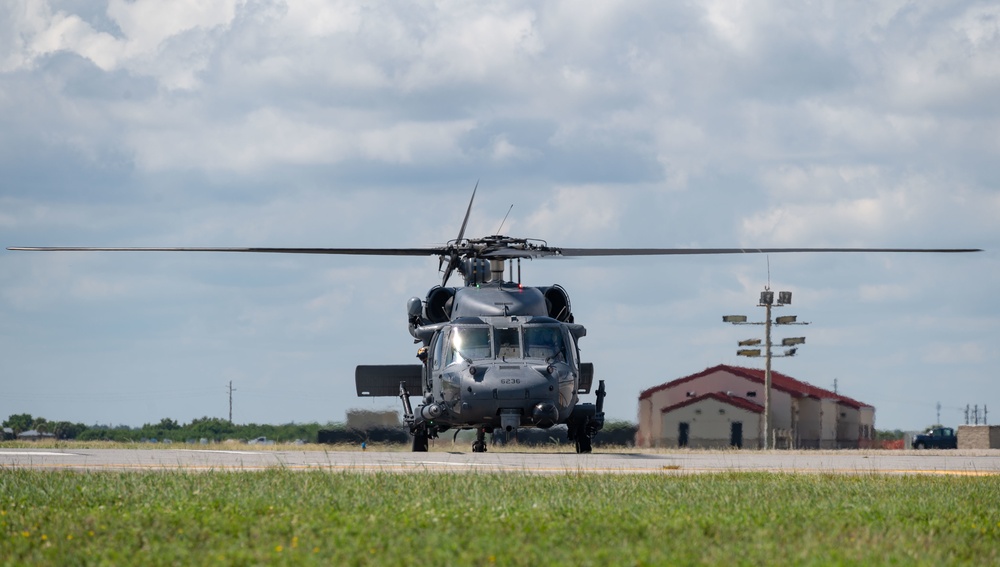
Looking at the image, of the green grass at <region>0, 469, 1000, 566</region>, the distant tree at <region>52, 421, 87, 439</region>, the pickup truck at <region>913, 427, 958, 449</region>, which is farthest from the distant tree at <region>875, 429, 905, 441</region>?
the green grass at <region>0, 469, 1000, 566</region>

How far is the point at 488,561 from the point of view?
10773mm

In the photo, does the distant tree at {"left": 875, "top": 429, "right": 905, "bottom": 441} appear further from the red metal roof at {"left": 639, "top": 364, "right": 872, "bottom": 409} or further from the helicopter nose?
the helicopter nose

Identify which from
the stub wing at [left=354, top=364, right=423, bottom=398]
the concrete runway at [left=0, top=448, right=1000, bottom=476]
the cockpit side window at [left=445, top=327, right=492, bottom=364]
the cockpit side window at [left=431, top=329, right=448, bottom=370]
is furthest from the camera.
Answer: the stub wing at [left=354, top=364, right=423, bottom=398]

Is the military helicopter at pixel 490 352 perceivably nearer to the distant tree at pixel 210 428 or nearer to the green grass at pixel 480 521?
→ the green grass at pixel 480 521

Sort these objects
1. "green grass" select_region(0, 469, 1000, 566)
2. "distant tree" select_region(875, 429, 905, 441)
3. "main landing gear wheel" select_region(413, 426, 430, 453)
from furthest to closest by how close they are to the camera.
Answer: "distant tree" select_region(875, 429, 905, 441) < "main landing gear wheel" select_region(413, 426, 430, 453) < "green grass" select_region(0, 469, 1000, 566)

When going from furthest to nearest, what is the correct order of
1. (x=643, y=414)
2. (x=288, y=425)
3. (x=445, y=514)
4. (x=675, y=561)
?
1. (x=643, y=414)
2. (x=288, y=425)
3. (x=445, y=514)
4. (x=675, y=561)

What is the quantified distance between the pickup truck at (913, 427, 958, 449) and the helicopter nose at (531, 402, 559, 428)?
5645cm

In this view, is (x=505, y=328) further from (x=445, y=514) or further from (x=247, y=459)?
(x=445, y=514)

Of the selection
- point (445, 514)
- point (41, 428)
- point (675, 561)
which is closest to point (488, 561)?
point (675, 561)

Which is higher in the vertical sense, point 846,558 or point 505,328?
point 505,328

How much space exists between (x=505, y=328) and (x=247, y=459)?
287 inches

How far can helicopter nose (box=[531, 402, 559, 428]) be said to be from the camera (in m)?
28.9

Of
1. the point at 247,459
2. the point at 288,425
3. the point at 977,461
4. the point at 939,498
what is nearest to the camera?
the point at 939,498

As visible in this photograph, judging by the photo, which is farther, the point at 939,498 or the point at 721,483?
the point at 721,483
